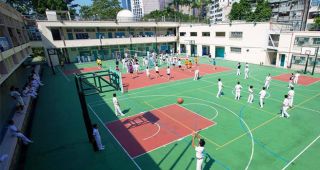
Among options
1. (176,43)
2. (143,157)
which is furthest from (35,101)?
(176,43)

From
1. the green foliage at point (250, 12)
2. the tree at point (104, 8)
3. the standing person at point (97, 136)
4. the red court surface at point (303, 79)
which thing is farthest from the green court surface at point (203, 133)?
the tree at point (104, 8)

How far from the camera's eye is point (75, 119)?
14.2 metres

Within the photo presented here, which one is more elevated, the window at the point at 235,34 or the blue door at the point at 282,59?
the window at the point at 235,34

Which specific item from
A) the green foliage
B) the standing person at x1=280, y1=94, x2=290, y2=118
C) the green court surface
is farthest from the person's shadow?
the green foliage

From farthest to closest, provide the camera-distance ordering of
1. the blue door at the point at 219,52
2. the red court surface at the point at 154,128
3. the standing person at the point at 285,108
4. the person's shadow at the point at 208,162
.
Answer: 1. the blue door at the point at 219,52
2. the standing person at the point at 285,108
3. the red court surface at the point at 154,128
4. the person's shadow at the point at 208,162

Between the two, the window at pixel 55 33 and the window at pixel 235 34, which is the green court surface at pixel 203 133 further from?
the window at pixel 55 33

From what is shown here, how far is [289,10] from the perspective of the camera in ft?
169

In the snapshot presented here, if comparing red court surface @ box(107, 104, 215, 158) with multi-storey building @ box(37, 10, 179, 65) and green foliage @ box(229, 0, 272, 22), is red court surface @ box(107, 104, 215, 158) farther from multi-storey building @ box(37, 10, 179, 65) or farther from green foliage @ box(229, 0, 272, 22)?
green foliage @ box(229, 0, 272, 22)

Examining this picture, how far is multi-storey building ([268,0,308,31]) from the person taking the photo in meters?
47.8

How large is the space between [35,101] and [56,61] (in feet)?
69.1

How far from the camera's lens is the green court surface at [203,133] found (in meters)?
9.25

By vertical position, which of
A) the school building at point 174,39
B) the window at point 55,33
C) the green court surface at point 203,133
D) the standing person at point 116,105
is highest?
the window at point 55,33

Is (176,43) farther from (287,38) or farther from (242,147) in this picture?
(242,147)

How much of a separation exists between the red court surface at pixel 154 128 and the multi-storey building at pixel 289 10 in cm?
4550
